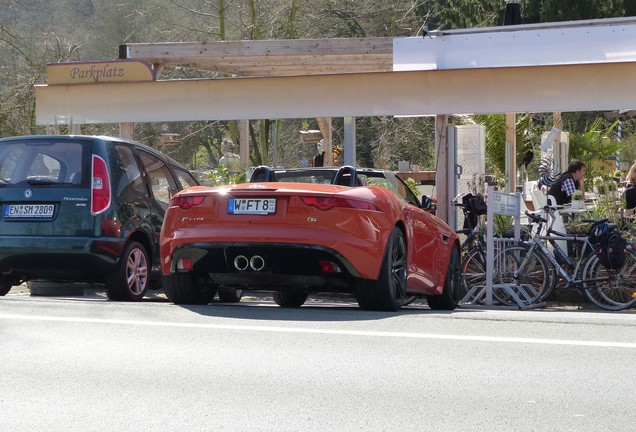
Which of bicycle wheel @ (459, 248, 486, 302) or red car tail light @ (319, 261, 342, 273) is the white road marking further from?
bicycle wheel @ (459, 248, 486, 302)

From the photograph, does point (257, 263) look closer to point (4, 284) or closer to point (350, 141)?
point (4, 284)

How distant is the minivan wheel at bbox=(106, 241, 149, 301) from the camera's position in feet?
37.1

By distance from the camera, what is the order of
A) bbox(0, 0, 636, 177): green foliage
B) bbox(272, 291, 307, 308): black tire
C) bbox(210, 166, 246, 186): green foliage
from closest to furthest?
bbox(272, 291, 307, 308): black tire < bbox(210, 166, 246, 186): green foliage < bbox(0, 0, 636, 177): green foliage

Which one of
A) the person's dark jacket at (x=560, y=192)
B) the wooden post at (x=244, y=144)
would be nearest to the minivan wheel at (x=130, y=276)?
the person's dark jacket at (x=560, y=192)

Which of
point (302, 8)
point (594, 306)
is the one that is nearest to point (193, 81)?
point (594, 306)

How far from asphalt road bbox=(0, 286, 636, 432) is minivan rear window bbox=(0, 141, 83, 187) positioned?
1.98m

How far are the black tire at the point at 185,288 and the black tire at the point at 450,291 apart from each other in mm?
2561

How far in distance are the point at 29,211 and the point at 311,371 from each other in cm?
508

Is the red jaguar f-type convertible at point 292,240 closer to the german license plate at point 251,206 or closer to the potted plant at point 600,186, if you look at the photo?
the german license plate at point 251,206

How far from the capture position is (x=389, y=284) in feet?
31.8

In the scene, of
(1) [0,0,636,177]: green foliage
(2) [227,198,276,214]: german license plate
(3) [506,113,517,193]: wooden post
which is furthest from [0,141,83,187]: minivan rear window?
(1) [0,0,636,177]: green foliage

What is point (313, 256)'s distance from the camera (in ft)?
31.4

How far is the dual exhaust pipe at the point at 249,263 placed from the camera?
31.9 ft

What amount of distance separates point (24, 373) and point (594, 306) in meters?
8.74
